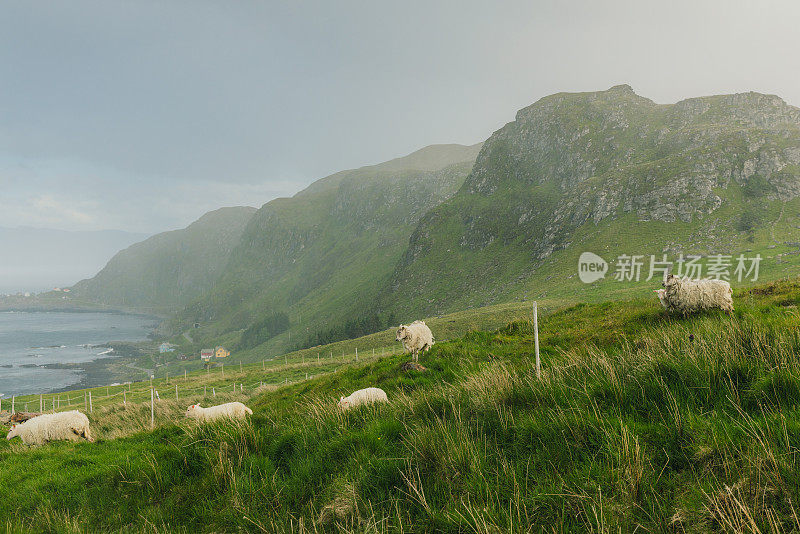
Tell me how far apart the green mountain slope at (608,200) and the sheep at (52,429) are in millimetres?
69941

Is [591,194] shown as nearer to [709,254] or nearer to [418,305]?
[709,254]

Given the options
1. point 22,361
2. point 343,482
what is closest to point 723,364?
point 343,482

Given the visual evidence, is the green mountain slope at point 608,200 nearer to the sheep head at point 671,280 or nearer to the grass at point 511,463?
the sheep head at point 671,280

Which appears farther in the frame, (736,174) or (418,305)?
(418,305)

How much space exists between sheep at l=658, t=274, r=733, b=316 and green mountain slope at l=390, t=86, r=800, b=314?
56137 mm

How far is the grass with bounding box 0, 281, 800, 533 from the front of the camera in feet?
8.80

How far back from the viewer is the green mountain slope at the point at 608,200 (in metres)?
93.3

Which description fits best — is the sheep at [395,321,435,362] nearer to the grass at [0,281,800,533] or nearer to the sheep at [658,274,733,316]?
the grass at [0,281,800,533]

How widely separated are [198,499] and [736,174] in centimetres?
15829

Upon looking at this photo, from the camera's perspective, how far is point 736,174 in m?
109

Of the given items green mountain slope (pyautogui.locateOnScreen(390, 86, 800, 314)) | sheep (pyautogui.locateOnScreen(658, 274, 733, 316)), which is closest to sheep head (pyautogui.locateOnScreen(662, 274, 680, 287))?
sheep (pyautogui.locateOnScreen(658, 274, 733, 316))

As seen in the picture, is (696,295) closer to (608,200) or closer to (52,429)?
(52,429)

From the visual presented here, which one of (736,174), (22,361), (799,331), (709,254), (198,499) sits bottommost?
(22,361)

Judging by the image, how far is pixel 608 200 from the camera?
117 metres
